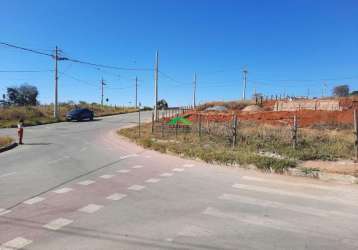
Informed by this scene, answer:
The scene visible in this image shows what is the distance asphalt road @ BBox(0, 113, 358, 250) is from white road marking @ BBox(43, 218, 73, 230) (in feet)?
0.10

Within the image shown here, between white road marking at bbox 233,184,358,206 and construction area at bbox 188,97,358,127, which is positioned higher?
construction area at bbox 188,97,358,127

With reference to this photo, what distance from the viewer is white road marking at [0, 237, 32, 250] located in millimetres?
4508

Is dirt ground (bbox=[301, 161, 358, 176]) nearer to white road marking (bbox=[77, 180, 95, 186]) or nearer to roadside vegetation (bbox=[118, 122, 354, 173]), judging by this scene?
roadside vegetation (bbox=[118, 122, 354, 173])

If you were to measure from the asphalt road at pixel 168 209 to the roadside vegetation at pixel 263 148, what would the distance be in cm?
91

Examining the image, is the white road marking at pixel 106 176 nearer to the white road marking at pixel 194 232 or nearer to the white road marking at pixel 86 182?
the white road marking at pixel 86 182

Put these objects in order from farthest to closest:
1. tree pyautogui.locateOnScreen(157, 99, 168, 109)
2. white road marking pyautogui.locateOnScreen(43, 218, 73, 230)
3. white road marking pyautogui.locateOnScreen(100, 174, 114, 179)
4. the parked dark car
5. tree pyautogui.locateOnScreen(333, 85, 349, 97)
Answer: tree pyautogui.locateOnScreen(333, 85, 349, 97), tree pyautogui.locateOnScreen(157, 99, 168, 109), the parked dark car, white road marking pyautogui.locateOnScreen(100, 174, 114, 179), white road marking pyautogui.locateOnScreen(43, 218, 73, 230)

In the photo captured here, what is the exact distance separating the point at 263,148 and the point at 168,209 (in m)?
7.95

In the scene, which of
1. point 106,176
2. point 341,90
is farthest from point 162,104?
point 106,176

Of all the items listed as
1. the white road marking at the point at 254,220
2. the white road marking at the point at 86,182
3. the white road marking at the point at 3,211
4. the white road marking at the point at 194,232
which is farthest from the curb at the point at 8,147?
the white road marking at the point at 194,232

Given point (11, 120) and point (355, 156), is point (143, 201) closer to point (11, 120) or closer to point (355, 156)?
point (355, 156)

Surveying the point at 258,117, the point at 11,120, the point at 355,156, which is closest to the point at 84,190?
the point at 355,156

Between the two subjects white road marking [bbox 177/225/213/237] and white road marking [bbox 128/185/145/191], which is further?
white road marking [bbox 128/185/145/191]

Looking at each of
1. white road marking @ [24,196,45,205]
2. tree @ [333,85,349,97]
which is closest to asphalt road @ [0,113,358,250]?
white road marking @ [24,196,45,205]

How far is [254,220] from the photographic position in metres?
5.79
